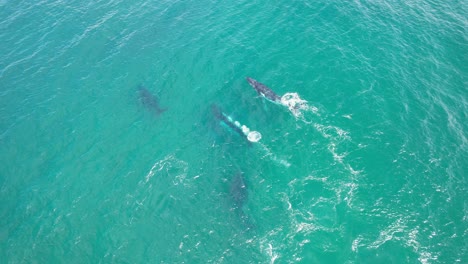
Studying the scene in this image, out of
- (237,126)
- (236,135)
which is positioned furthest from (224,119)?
(236,135)

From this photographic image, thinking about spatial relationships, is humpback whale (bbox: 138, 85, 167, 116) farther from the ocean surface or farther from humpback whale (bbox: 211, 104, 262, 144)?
humpback whale (bbox: 211, 104, 262, 144)

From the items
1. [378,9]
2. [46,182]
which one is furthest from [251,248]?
[378,9]

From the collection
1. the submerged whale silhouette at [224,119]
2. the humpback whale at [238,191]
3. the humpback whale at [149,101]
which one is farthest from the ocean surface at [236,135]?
the submerged whale silhouette at [224,119]

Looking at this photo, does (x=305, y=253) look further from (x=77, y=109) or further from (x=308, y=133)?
(x=77, y=109)

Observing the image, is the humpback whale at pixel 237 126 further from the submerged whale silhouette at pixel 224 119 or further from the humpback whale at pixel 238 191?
the humpback whale at pixel 238 191

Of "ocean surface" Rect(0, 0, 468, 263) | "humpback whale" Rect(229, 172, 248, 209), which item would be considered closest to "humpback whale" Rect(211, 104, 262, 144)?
"ocean surface" Rect(0, 0, 468, 263)

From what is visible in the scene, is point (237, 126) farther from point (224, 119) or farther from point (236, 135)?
point (224, 119)
